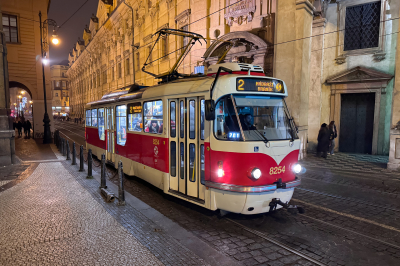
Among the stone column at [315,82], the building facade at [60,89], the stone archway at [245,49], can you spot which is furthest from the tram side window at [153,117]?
the building facade at [60,89]

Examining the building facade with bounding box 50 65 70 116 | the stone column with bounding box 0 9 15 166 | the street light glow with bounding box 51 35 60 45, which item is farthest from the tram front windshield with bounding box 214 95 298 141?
the building facade with bounding box 50 65 70 116

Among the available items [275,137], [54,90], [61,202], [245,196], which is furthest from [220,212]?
[54,90]

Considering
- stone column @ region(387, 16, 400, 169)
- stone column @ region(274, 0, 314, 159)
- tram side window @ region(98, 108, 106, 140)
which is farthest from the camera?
stone column @ region(274, 0, 314, 159)

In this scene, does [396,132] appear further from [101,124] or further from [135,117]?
[101,124]

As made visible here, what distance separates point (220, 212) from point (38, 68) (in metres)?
24.7

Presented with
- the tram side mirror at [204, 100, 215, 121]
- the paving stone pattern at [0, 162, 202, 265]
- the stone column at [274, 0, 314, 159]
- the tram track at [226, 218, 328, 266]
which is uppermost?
the stone column at [274, 0, 314, 159]

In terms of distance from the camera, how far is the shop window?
26.8 ft

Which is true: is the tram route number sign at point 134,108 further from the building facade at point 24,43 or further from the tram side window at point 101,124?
the building facade at point 24,43

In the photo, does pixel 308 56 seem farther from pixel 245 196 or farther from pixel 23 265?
pixel 23 265

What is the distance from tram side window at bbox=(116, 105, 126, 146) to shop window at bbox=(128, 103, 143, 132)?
0.62 m

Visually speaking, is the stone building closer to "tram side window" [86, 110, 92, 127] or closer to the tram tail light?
Result: "tram side window" [86, 110, 92, 127]

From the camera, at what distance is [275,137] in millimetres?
5477

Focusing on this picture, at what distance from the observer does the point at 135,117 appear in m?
8.54

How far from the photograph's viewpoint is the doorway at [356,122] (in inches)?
543
